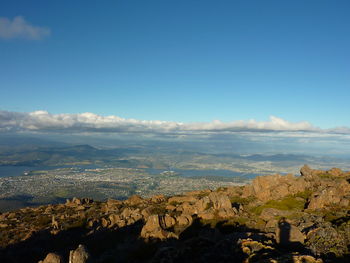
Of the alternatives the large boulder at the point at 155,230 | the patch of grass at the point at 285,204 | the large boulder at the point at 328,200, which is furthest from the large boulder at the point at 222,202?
the large boulder at the point at 328,200

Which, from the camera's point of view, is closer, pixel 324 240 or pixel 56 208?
pixel 324 240

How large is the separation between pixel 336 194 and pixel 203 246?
43138mm

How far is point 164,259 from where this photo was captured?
3384 cm

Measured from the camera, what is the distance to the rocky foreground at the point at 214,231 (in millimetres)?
32062

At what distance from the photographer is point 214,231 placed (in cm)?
4638

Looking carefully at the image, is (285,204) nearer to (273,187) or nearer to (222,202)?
(273,187)

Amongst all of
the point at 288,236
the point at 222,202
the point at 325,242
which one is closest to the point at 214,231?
the point at 288,236

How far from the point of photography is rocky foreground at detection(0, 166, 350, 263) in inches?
1262

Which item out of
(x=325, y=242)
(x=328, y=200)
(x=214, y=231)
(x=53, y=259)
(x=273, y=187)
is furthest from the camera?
(x=273, y=187)

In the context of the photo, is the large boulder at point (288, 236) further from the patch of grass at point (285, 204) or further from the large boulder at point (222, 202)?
the large boulder at point (222, 202)

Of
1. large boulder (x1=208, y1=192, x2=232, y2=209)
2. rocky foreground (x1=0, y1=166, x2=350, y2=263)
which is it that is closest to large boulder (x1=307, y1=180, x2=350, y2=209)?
rocky foreground (x1=0, y1=166, x2=350, y2=263)

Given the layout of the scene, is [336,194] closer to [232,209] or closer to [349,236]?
[232,209]

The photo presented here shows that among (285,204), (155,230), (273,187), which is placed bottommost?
(155,230)

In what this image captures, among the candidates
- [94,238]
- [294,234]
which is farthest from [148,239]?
[294,234]
